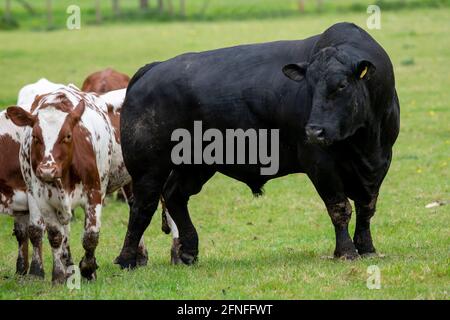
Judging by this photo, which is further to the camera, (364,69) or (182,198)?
(182,198)

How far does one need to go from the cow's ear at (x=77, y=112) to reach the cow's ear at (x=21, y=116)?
0.33m

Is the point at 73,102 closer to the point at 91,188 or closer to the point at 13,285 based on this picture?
the point at 91,188

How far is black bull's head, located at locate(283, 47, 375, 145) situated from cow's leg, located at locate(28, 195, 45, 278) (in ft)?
8.39

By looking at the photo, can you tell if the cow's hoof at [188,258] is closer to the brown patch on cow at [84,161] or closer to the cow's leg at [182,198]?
the cow's leg at [182,198]

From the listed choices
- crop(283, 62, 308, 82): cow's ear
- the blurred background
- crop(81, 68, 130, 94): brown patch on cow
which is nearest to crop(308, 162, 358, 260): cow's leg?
crop(283, 62, 308, 82): cow's ear

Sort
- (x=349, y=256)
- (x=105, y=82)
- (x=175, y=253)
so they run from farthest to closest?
1. (x=105, y=82)
2. (x=175, y=253)
3. (x=349, y=256)

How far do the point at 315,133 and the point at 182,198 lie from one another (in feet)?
7.32

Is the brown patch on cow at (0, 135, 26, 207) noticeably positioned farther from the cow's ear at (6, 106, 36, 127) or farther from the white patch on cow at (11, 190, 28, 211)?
the cow's ear at (6, 106, 36, 127)

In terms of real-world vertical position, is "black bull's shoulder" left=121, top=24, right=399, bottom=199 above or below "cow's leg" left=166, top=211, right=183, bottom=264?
above

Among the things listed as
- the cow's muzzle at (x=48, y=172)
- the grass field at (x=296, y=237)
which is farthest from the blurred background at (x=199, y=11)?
the cow's muzzle at (x=48, y=172)

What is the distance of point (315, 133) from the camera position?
8969mm

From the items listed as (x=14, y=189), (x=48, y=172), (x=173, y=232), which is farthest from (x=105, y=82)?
(x=48, y=172)

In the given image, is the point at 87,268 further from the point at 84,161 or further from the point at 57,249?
the point at 84,161

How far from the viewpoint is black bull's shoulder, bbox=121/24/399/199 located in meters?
9.61
